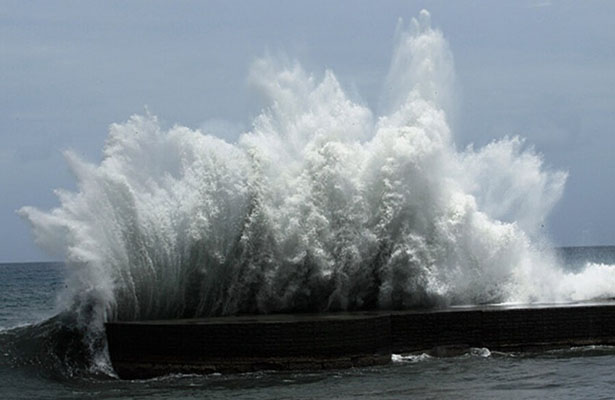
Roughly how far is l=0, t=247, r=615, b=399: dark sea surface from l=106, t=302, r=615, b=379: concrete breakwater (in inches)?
9.8

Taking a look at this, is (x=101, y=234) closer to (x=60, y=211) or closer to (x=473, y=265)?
(x=60, y=211)

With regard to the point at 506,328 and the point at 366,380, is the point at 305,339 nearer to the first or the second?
the point at 366,380

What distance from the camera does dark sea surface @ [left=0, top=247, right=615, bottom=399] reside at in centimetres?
1603

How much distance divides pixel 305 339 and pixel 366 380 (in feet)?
4.51

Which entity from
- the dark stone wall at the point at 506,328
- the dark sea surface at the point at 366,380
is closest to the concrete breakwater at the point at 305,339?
the dark stone wall at the point at 506,328

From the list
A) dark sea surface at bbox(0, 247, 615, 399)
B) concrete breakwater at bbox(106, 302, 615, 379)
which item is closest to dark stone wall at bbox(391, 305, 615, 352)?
concrete breakwater at bbox(106, 302, 615, 379)

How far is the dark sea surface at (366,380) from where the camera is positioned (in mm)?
16031

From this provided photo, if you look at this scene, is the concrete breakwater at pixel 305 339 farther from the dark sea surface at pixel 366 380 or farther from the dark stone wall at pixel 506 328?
the dark sea surface at pixel 366 380

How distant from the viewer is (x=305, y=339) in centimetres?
1800

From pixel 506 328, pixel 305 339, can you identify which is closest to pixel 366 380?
pixel 305 339

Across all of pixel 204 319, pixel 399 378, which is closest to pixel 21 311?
pixel 204 319

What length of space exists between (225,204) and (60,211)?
3052 mm

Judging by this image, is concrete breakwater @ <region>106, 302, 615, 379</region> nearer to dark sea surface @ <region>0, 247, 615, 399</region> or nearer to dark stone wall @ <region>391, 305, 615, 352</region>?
dark stone wall @ <region>391, 305, 615, 352</region>

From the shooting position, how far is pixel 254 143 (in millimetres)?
23188
